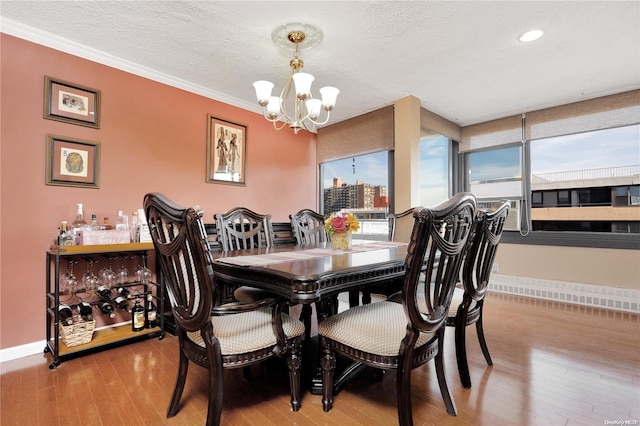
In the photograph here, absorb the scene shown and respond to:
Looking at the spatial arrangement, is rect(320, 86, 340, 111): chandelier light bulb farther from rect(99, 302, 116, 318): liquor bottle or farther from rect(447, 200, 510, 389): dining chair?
rect(99, 302, 116, 318): liquor bottle

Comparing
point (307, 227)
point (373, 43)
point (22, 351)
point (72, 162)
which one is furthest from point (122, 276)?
point (373, 43)

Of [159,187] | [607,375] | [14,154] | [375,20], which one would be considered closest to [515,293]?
[607,375]

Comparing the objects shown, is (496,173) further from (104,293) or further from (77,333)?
(77,333)

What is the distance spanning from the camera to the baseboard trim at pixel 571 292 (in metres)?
3.29

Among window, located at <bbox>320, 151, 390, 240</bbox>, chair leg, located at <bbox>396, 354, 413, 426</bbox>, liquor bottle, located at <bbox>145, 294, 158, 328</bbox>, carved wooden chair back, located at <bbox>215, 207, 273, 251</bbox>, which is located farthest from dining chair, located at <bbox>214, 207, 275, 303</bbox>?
window, located at <bbox>320, 151, 390, 240</bbox>

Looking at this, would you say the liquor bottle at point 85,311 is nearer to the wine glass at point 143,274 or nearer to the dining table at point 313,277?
the wine glass at point 143,274

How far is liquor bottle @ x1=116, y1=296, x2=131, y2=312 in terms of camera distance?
2.61 m

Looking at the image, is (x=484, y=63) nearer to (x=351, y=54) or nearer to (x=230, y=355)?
(x=351, y=54)

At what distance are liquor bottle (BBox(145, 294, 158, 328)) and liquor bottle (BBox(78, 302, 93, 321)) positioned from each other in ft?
1.44

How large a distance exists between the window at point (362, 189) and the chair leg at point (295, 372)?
2893 mm

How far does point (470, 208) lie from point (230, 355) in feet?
4.14

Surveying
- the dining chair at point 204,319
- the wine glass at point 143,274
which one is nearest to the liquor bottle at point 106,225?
the wine glass at point 143,274

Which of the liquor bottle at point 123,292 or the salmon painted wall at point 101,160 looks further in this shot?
the liquor bottle at point 123,292

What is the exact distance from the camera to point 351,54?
2719 millimetres
